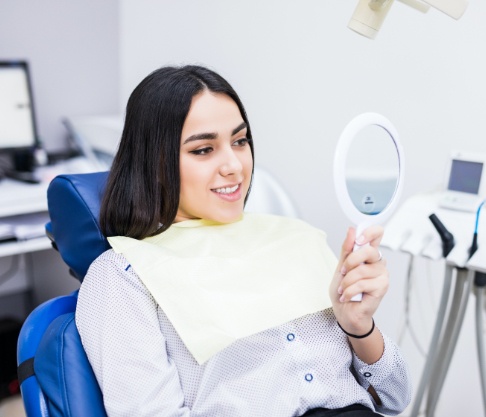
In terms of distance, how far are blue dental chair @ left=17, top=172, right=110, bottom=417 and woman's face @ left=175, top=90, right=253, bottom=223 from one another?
200 mm

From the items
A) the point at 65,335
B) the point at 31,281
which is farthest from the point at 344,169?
the point at 31,281

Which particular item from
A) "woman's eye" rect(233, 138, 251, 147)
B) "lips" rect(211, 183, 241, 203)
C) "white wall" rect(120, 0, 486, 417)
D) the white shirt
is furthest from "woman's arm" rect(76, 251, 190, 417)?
"white wall" rect(120, 0, 486, 417)

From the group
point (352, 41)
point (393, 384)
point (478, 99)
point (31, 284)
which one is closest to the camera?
point (393, 384)

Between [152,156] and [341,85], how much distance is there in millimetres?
921

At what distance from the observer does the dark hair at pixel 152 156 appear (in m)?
0.95

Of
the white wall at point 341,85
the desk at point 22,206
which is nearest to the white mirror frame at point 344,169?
the white wall at point 341,85

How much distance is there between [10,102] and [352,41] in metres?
1.36

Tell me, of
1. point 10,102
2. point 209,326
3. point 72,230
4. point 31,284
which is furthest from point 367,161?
point 31,284

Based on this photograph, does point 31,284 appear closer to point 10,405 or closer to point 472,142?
point 10,405

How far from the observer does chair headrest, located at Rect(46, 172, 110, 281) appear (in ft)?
3.34

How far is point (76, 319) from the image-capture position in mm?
901

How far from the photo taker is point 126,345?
33.0 inches

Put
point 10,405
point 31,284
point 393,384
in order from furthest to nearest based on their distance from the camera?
point 31,284, point 10,405, point 393,384

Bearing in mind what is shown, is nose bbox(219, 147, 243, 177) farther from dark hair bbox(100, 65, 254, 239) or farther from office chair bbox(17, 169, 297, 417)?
office chair bbox(17, 169, 297, 417)
